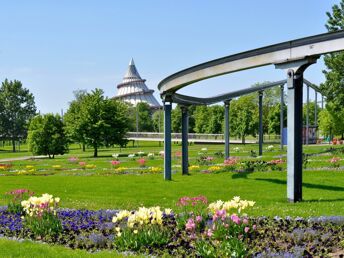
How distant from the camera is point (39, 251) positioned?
7.34 m

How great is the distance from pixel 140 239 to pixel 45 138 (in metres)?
39.0

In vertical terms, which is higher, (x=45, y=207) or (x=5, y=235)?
(x=45, y=207)

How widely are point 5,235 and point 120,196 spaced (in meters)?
5.83

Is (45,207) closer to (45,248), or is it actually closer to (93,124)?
(45,248)

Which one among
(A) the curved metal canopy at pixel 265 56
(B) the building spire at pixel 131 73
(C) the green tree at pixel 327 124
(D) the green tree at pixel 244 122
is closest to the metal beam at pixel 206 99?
(A) the curved metal canopy at pixel 265 56

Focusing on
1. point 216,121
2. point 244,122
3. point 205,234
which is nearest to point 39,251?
point 205,234

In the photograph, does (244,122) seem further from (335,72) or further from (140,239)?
(140,239)

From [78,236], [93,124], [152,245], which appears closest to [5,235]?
[78,236]

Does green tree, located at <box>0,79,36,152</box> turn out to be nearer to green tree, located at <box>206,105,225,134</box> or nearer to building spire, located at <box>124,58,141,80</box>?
A: green tree, located at <box>206,105,225,134</box>

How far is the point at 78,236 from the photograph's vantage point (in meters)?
8.18

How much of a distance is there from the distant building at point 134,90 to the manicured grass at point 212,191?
155 meters

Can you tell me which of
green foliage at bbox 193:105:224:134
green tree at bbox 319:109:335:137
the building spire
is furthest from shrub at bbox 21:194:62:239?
the building spire

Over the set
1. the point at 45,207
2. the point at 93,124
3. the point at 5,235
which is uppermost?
the point at 93,124

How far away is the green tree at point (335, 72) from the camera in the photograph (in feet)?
118
